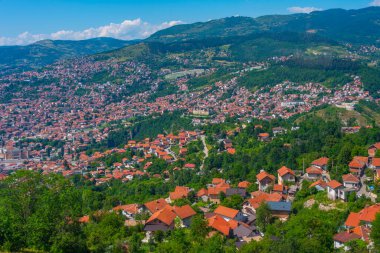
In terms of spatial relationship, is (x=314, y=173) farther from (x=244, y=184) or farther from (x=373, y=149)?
(x=244, y=184)

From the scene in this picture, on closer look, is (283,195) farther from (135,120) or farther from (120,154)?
(135,120)

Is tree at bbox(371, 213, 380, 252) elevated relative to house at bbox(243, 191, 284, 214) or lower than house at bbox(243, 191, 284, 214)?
elevated

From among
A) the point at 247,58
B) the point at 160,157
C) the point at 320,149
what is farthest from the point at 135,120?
the point at 247,58

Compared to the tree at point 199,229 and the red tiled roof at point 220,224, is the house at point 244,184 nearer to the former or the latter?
the red tiled roof at point 220,224

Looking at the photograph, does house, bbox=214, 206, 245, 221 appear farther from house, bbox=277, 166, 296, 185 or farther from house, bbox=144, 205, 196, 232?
house, bbox=277, 166, 296, 185

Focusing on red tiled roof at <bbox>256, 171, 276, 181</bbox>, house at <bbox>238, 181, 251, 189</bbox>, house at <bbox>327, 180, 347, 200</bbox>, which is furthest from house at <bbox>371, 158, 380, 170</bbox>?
house at <bbox>238, 181, 251, 189</bbox>

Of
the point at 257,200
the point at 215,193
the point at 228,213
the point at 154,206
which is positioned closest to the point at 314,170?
the point at 257,200
